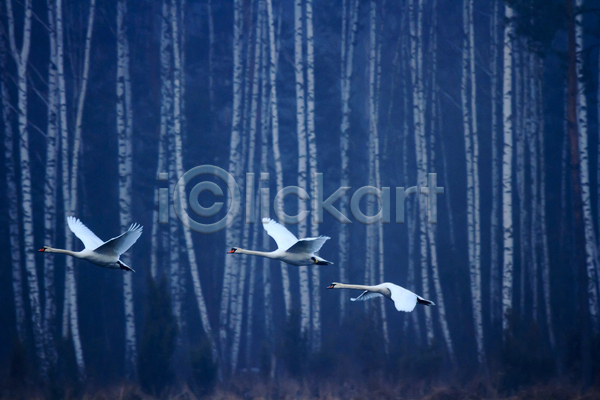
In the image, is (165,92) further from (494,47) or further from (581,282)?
(581,282)

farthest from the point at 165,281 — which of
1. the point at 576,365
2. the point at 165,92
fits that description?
the point at 576,365

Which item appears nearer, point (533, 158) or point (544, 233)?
point (544, 233)

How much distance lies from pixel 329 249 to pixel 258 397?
872cm

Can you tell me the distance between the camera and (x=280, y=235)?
10.1 m

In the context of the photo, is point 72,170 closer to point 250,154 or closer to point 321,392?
point 250,154

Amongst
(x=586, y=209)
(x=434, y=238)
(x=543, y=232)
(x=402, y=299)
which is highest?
(x=586, y=209)

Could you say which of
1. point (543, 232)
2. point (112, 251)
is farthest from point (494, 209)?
point (112, 251)

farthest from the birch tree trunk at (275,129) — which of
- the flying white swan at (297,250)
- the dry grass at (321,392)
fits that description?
the flying white swan at (297,250)

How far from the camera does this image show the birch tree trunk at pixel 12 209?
48.2 feet

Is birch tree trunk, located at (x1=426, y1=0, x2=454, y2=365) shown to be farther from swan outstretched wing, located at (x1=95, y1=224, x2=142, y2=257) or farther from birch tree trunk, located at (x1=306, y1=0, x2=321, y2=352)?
swan outstretched wing, located at (x1=95, y1=224, x2=142, y2=257)

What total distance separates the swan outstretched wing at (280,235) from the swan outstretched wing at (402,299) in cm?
228

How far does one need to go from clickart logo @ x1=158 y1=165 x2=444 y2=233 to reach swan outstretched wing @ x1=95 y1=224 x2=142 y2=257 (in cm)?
635

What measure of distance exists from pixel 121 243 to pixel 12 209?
27.3 feet

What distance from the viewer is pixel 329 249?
2178 cm
